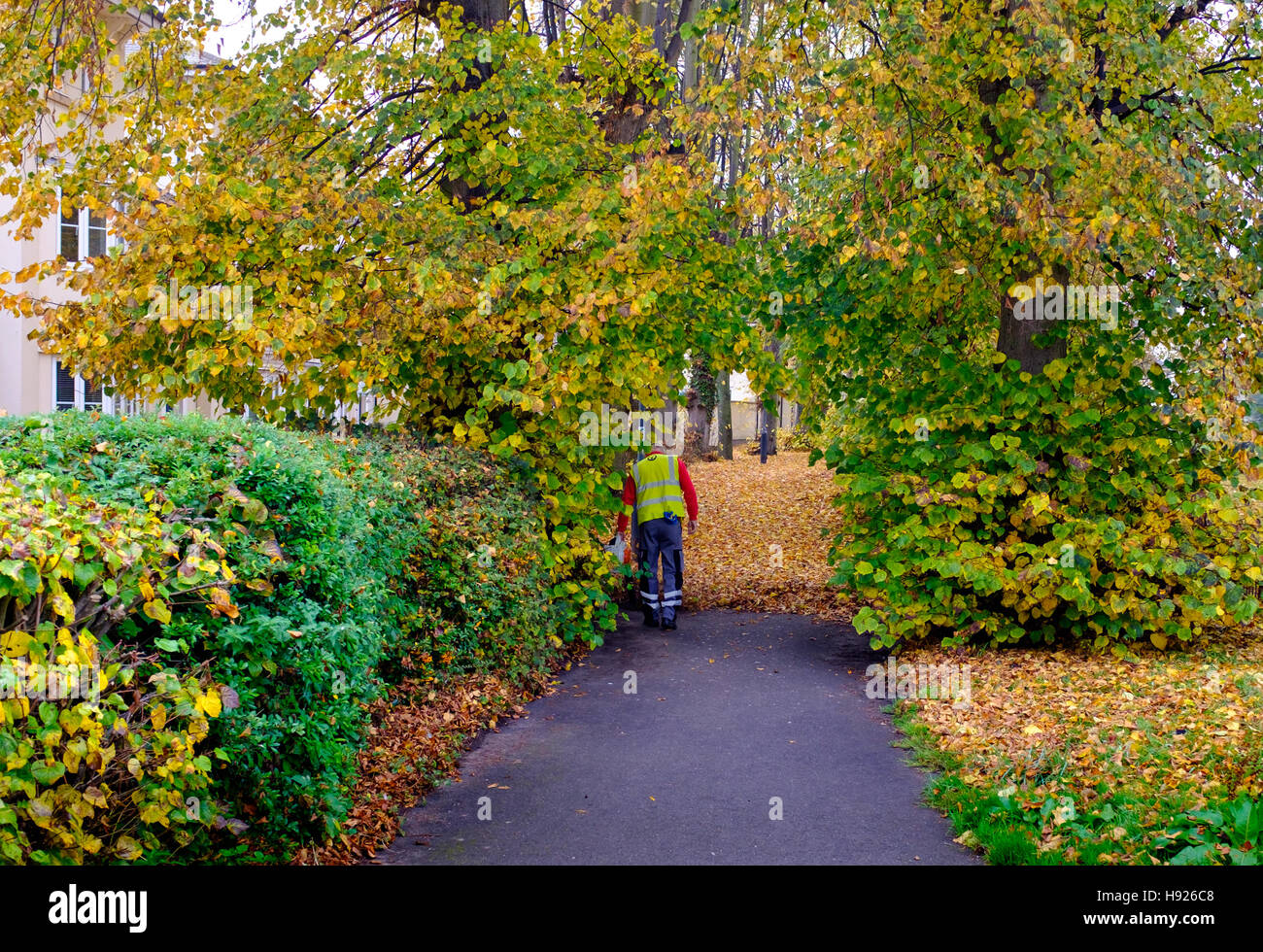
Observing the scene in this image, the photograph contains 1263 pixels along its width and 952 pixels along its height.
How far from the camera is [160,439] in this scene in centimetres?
468

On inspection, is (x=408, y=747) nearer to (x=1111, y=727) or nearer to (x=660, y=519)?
(x=1111, y=727)

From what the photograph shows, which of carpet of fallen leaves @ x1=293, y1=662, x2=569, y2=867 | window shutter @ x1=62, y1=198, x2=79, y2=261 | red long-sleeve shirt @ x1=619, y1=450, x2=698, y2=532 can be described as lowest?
carpet of fallen leaves @ x1=293, y1=662, x2=569, y2=867

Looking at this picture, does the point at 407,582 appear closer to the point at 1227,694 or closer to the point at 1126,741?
the point at 1126,741

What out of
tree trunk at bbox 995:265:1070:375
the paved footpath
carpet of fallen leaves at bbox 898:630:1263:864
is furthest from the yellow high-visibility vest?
tree trunk at bbox 995:265:1070:375

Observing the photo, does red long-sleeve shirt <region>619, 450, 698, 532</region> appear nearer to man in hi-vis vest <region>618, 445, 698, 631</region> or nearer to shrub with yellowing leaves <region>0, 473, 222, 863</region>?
man in hi-vis vest <region>618, 445, 698, 631</region>

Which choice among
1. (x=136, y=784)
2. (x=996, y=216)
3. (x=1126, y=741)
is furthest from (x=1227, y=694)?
(x=136, y=784)

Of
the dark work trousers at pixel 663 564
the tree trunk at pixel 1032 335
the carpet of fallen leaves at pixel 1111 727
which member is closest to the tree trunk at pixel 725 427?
the dark work trousers at pixel 663 564

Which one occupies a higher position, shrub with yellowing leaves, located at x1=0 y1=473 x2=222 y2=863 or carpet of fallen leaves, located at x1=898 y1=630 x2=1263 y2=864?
shrub with yellowing leaves, located at x1=0 y1=473 x2=222 y2=863

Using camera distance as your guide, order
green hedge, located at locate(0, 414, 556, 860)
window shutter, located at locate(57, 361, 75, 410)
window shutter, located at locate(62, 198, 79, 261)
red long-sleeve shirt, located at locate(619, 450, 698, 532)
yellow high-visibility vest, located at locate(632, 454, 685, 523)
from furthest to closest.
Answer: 1. window shutter, located at locate(57, 361, 75, 410)
2. window shutter, located at locate(62, 198, 79, 261)
3. red long-sleeve shirt, located at locate(619, 450, 698, 532)
4. yellow high-visibility vest, located at locate(632, 454, 685, 523)
5. green hedge, located at locate(0, 414, 556, 860)

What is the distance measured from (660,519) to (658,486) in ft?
1.20

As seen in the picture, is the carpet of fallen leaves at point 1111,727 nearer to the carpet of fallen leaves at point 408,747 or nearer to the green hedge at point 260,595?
the carpet of fallen leaves at point 408,747

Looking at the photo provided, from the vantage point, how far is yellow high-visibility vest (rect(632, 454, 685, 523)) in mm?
11641

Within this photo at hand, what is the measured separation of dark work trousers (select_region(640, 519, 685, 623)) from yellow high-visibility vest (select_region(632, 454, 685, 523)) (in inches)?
5.0

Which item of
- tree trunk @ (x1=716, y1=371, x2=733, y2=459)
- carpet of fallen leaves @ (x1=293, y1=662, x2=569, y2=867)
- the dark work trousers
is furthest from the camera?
tree trunk @ (x1=716, y1=371, x2=733, y2=459)
